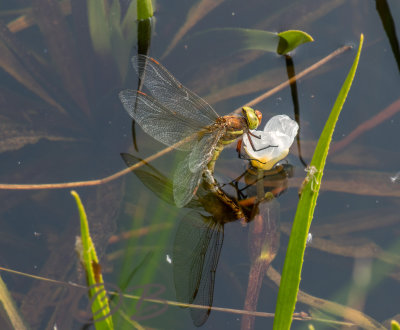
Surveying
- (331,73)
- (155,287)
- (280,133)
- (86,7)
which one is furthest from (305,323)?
(86,7)

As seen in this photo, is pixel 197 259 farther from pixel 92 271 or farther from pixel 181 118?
pixel 92 271

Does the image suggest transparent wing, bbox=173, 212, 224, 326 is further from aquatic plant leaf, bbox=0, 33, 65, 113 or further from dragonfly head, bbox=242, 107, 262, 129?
aquatic plant leaf, bbox=0, 33, 65, 113

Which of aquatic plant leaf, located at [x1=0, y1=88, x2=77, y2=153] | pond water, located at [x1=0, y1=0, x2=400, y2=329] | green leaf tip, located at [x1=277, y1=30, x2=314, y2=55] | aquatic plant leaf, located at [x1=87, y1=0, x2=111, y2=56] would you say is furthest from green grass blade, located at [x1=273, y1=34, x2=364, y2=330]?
aquatic plant leaf, located at [x1=87, y1=0, x2=111, y2=56]

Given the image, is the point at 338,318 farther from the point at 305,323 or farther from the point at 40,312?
the point at 40,312

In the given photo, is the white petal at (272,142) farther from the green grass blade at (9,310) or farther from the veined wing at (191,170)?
the green grass blade at (9,310)

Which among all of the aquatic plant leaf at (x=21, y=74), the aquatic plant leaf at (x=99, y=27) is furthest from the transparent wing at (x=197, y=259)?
the aquatic plant leaf at (x=99, y=27)
